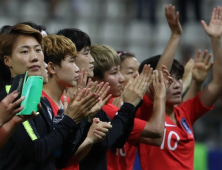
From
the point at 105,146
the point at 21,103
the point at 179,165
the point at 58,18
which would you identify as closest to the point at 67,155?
the point at 105,146

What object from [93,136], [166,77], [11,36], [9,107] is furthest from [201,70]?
[9,107]

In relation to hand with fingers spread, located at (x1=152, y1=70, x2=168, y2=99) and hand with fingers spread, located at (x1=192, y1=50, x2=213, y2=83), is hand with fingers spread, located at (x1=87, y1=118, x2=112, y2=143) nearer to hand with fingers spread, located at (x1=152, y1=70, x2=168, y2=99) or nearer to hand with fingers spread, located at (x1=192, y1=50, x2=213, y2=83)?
hand with fingers spread, located at (x1=152, y1=70, x2=168, y2=99)

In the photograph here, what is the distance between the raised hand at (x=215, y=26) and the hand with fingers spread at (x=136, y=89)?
933mm

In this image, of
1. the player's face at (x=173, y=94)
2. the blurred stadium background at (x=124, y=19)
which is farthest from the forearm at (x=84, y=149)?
the blurred stadium background at (x=124, y=19)

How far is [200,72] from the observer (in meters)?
5.03

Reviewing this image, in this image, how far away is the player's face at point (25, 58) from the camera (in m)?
2.89

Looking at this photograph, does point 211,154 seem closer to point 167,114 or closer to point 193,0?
point 167,114

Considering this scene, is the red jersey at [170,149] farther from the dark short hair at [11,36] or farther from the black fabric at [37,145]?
A: the dark short hair at [11,36]

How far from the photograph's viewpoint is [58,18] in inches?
347

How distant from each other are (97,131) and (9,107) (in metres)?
0.95

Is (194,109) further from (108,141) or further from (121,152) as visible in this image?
(108,141)

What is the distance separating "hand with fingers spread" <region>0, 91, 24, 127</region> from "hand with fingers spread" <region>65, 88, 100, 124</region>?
0.52 meters

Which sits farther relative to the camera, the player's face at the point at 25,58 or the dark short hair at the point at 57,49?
the dark short hair at the point at 57,49

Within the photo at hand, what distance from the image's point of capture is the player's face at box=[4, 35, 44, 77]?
9.47ft
